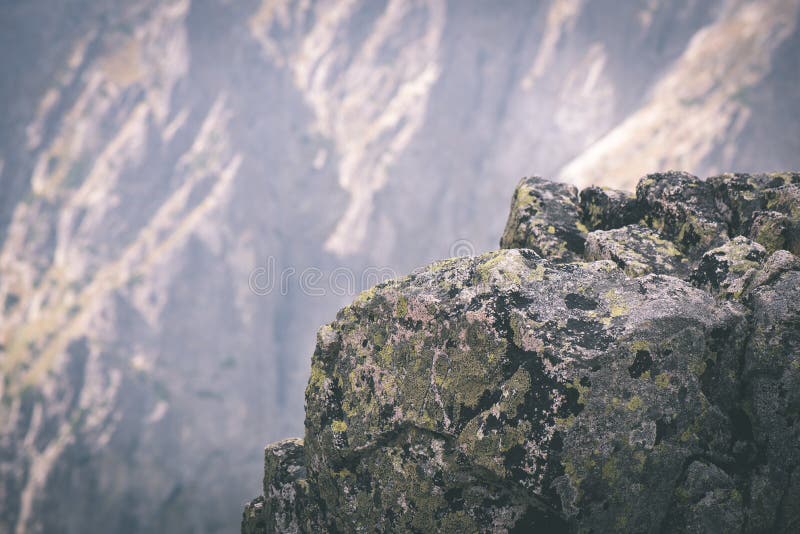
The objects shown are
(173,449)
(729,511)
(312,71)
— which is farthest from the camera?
(312,71)

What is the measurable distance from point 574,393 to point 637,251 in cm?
383

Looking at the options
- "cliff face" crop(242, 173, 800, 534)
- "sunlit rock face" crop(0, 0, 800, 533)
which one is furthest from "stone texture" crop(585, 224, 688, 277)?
"sunlit rock face" crop(0, 0, 800, 533)

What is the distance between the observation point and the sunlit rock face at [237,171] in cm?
12581

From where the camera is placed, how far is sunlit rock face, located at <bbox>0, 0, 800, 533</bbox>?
12581cm

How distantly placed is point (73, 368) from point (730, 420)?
159887 mm

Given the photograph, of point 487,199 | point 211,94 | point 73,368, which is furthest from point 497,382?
point 211,94

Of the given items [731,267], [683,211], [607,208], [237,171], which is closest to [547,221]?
[607,208]

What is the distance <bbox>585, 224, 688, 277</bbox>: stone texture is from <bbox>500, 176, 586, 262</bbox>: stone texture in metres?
0.59

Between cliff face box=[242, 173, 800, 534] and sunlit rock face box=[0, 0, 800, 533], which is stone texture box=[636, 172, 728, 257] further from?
sunlit rock face box=[0, 0, 800, 533]

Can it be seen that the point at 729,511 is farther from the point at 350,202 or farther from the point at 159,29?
the point at 159,29

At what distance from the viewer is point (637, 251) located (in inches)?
387

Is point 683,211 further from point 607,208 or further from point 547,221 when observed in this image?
point 547,221

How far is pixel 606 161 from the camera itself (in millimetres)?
104438

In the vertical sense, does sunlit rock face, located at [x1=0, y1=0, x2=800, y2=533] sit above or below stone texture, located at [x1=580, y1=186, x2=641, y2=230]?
above
